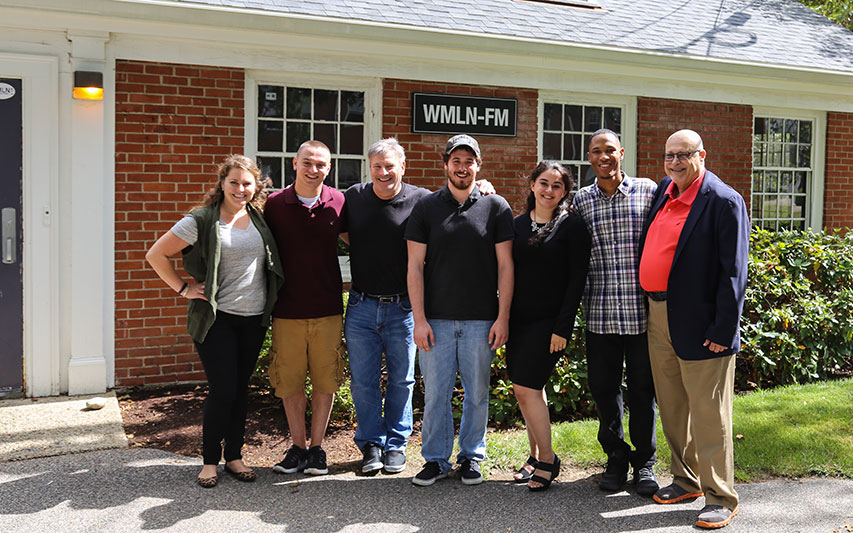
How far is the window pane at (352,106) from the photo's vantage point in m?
7.17

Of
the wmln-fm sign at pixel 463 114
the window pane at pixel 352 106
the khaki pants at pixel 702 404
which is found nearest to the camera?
the khaki pants at pixel 702 404

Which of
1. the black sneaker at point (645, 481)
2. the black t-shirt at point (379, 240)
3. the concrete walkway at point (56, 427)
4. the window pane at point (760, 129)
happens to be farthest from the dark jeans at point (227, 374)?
the window pane at point (760, 129)

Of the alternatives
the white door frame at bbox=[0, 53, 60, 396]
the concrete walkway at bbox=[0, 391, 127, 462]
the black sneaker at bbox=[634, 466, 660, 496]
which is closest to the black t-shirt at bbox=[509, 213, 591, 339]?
the black sneaker at bbox=[634, 466, 660, 496]

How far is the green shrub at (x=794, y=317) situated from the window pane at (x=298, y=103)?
4.33 m

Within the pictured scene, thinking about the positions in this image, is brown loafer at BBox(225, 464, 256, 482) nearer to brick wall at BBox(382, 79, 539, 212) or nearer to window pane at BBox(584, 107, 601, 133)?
brick wall at BBox(382, 79, 539, 212)

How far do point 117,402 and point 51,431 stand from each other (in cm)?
75

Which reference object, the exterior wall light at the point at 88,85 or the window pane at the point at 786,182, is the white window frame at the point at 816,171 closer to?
the window pane at the point at 786,182

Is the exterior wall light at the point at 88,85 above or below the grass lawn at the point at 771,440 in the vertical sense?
above

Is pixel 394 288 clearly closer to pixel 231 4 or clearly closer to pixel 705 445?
pixel 705 445

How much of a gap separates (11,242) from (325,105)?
2.93 meters

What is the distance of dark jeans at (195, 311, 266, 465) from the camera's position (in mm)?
4156

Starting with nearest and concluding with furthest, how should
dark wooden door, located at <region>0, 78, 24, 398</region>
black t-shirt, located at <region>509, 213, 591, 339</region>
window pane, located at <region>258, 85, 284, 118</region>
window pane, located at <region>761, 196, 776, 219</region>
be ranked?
black t-shirt, located at <region>509, 213, 591, 339</region> → dark wooden door, located at <region>0, 78, 24, 398</region> → window pane, located at <region>258, 85, 284, 118</region> → window pane, located at <region>761, 196, 776, 219</region>

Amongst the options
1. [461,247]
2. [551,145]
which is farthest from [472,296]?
[551,145]

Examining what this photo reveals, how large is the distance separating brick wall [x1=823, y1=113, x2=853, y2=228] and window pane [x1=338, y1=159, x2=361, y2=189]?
6.29 meters
